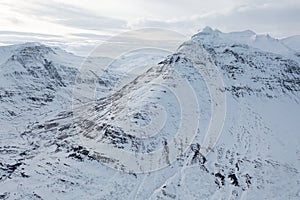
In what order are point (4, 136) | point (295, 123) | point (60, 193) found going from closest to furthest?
point (60, 193) → point (295, 123) → point (4, 136)

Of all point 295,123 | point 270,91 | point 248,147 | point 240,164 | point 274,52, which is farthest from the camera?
point 274,52

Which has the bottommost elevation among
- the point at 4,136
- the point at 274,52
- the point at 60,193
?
the point at 4,136

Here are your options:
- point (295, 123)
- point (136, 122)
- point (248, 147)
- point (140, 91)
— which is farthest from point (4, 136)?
point (295, 123)

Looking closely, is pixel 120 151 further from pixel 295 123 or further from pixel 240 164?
pixel 295 123

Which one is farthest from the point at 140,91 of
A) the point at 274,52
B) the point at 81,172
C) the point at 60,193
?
the point at 274,52

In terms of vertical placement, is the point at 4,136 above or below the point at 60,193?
below

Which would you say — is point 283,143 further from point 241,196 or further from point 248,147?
point 241,196

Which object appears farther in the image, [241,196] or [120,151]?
[120,151]
